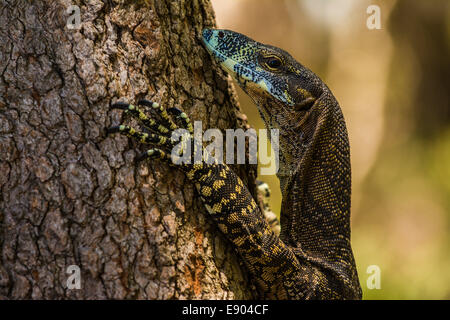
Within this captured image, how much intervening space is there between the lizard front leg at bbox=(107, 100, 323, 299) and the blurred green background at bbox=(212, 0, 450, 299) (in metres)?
8.03

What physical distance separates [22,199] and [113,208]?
0.52 m

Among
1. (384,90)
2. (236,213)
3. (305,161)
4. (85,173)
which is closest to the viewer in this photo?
(85,173)

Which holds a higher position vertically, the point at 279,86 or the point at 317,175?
the point at 279,86

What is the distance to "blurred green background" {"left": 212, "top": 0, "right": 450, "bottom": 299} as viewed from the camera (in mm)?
11719

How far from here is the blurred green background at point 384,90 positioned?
11.7m

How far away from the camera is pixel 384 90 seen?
13.4 m

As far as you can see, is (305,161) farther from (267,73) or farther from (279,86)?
(267,73)

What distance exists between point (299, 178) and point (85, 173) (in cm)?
185

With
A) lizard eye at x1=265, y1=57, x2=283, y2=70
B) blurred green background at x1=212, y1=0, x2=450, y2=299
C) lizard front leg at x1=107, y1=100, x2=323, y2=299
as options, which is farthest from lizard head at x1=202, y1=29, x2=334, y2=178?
blurred green background at x1=212, y1=0, x2=450, y2=299

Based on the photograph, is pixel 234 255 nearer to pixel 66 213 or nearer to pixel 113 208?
pixel 113 208

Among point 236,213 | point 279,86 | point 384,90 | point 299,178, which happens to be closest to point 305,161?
point 299,178

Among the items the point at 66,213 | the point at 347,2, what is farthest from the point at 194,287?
the point at 347,2

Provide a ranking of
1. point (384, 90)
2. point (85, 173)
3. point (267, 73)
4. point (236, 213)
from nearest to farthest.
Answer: point (85, 173), point (236, 213), point (267, 73), point (384, 90)

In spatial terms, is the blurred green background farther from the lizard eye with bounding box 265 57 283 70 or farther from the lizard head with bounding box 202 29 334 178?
the lizard eye with bounding box 265 57 283 70
